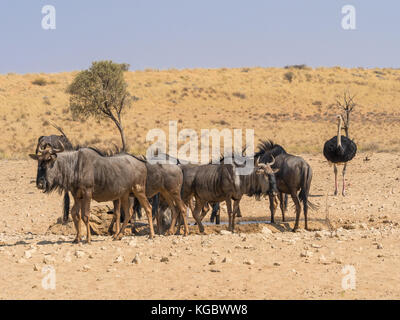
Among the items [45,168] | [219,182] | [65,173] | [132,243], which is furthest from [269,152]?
[45,168]

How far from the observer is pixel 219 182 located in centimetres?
1388

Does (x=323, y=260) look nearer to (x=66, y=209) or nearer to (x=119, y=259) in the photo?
(x=119, y=259)

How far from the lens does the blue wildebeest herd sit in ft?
37.0

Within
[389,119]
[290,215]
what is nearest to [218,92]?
[389,119]

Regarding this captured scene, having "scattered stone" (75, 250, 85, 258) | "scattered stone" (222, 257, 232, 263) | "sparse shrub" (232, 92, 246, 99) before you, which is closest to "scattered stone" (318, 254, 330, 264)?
"scattered stone" (222, 257, 232, 263)

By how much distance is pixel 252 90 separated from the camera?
6062 centimetres

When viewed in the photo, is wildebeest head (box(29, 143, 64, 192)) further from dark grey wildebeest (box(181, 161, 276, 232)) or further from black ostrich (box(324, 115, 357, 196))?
black ostrich (box(324, 115, 357, 196))

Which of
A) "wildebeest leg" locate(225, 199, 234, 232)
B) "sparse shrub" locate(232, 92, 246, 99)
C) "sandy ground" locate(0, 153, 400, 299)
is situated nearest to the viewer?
"sandy ground" locate(0, 153, 400, 299)

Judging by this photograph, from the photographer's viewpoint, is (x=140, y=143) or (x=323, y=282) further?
(x=140, y=143)

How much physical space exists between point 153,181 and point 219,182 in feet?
5.63

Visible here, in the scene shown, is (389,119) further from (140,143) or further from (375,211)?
(375,211)

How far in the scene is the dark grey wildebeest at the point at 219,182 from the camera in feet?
45.3

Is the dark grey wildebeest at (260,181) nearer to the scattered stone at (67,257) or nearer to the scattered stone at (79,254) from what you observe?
the scattered stone at (79,254)
